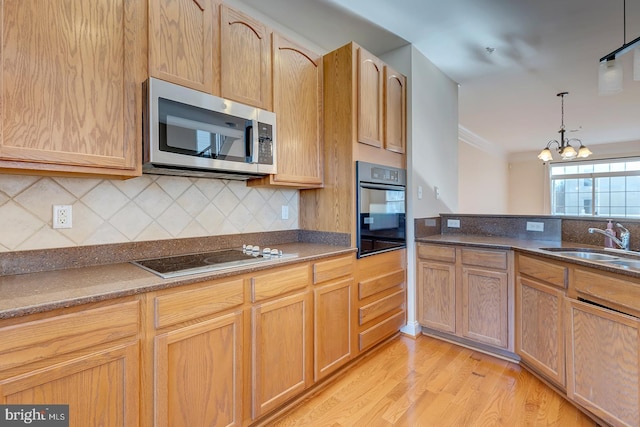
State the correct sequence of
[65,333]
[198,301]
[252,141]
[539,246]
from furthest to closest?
[539,246] < [252,141] < [198,301] < [65,333]

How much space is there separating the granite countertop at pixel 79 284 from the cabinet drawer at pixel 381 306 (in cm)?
98

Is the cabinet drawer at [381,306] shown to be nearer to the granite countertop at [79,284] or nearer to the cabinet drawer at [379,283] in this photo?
the cabinet drawer at [379,283]

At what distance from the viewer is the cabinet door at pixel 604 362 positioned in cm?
145

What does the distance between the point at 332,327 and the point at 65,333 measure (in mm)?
1409

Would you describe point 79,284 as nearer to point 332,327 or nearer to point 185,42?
point 185,42

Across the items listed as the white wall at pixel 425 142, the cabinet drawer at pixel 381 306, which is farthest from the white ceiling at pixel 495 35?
the cabinet drawer at pixel 381 306

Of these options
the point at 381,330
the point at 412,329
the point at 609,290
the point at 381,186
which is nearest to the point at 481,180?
the point at 412,329

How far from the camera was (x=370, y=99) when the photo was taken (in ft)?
7.82

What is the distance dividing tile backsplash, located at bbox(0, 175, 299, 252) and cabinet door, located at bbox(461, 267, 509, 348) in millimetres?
1643

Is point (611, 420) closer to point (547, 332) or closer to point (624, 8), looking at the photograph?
point (547, 332)

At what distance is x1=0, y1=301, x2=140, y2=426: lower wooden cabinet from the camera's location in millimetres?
939

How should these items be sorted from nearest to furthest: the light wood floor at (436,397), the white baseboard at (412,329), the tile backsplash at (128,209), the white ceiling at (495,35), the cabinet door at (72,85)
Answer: the cabinet door at (72,85) < the tile backsplash at (128,209) < the light wood floor at (436,397) < the white ceiling at (495,35) < the white baseboard at (412,329)

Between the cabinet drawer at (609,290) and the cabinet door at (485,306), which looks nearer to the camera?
the cabinet drawer at (609,290)

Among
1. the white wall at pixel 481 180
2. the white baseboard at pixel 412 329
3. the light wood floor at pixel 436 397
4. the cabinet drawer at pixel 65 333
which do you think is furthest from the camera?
the white wall at pixel 481 180
